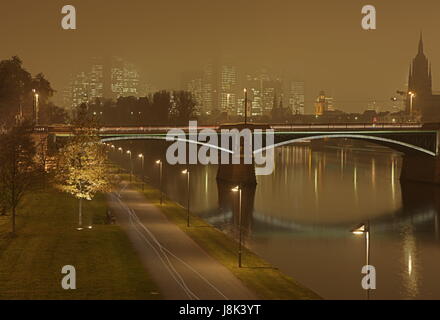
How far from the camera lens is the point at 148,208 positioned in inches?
2151

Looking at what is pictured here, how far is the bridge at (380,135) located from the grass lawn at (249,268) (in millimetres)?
36051

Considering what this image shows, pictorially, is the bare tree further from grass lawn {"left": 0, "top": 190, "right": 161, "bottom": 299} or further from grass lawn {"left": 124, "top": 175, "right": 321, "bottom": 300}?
grass lawn {"left": 124, "top": 175, "right": 321, "bottom": 300}

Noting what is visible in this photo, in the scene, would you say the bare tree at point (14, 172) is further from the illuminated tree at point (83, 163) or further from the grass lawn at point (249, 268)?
the grass lawn at point (249, 268)

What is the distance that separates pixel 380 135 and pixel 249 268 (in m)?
58.8

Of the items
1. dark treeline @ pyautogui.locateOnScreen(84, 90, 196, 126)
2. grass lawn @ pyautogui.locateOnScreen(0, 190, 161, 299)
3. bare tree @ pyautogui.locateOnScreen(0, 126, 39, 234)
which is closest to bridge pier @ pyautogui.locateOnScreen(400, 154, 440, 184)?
grass lawn @ pyautogui.locateOnScreen(0, 190, 161, 299)

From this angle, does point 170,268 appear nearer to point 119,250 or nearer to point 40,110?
point 119,250

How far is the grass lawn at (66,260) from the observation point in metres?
27.5

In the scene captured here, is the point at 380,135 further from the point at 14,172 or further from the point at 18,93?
the point at 14,172

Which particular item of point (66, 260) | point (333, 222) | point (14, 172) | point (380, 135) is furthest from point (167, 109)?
point (66, 260)

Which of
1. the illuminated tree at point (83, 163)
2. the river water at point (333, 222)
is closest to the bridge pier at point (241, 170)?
the river water at point (333, 222)

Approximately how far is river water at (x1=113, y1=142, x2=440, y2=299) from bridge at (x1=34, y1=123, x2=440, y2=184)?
10.8 ft
